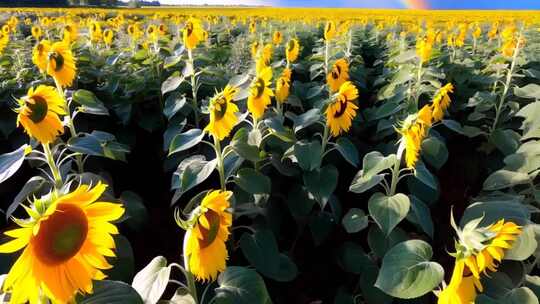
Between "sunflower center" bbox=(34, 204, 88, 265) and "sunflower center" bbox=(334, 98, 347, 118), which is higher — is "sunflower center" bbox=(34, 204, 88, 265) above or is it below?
above

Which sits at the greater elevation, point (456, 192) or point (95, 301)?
point (95, 301)

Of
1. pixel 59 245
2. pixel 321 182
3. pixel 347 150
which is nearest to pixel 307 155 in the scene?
pixel 321 182

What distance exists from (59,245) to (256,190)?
1.41 m

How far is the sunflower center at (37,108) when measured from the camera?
1949 mm

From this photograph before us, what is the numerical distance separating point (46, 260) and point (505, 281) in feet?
5.56

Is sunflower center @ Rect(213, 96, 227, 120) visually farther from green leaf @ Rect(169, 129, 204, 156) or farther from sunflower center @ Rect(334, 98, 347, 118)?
sunflower center @ Rect(334, 98, 347, 118)

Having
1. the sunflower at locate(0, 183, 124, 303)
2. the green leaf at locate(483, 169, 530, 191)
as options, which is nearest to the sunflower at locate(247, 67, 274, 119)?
the green leaf at locate(483, 169, 530, 191)

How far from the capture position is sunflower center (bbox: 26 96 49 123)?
6.40ft

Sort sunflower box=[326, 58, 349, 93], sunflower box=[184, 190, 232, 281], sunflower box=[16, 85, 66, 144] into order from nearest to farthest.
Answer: sunflower box=[184, 190, 232, 281] → sunflower box=[16, 85, 66, 144] → sunflower box=[326, 58, 349, 93]

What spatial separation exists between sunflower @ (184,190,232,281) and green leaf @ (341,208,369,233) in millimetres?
1038

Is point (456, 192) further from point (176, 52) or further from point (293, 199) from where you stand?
point (176, 52)

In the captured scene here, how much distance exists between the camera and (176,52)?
4430mm

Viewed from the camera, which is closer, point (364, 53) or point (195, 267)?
point (195, 267)

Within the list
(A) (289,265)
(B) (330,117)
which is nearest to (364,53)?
(B) (330,117)
